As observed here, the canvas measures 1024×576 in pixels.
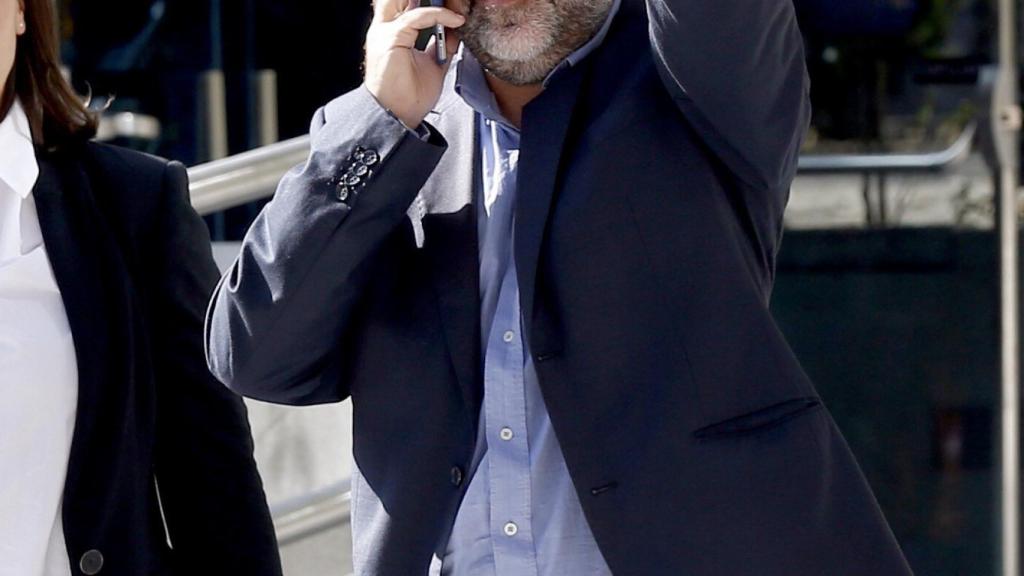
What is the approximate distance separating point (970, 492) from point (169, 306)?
Result: 251cm

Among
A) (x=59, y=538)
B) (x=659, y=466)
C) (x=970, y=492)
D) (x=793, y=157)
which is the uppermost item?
(x=793, y=157)

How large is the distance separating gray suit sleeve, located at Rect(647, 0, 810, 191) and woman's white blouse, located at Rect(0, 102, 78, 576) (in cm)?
81

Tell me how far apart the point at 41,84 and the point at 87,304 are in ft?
1.01

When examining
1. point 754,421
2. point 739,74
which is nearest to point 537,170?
point 739,74

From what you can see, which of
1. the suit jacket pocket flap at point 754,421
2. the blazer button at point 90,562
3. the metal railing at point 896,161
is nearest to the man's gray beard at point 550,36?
the suit jacket pocket flap at point 754,421

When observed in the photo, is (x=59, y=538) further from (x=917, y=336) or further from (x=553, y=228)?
(x=917, y=336)

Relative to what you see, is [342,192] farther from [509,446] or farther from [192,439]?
[192,439]

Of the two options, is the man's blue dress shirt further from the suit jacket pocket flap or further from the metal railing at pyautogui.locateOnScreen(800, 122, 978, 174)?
the metal railing at pyautogui.locateOnScreen(800, 122, 978, 174)

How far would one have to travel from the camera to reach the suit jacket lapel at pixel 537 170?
1856 mm

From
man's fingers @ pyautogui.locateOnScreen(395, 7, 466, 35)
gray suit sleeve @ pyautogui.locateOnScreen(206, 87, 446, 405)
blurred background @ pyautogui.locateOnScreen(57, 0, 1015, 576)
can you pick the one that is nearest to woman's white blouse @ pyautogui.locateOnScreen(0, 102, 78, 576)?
gray suit sleeve @ pyautogui.locateOnScreen(206, 87, 446, 405)

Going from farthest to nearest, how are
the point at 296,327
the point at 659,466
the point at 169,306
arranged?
the point at 169,306, the point at 296,327, the point at 659,466

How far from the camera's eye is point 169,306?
7.25 ft

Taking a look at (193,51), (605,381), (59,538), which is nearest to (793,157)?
(605,381)

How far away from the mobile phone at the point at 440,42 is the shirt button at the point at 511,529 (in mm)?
528
